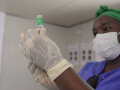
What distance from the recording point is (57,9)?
0.81m

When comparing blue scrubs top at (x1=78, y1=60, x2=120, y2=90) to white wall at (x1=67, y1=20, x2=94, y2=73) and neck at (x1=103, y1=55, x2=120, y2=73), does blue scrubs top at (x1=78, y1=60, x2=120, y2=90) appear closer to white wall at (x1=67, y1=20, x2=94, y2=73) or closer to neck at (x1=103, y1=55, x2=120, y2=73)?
neck at (x1=103, y1=55, x2=120, y2=73)

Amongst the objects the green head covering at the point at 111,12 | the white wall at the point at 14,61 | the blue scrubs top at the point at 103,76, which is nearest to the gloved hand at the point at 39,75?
the white wall at the point at 14,61

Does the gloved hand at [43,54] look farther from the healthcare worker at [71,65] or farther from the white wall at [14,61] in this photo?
the white wall at [14,61]

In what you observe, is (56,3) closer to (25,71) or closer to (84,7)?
(84,7)

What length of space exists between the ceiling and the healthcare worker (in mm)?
125

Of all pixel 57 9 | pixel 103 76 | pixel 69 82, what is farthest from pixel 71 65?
pixel 57 9

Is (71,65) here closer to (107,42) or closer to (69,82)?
(69,82)

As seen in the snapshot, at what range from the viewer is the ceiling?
64 centimetres

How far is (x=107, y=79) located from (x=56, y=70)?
402mm

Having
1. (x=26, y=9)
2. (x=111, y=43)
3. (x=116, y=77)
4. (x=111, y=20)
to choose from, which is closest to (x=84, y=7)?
(x=111, y=20)

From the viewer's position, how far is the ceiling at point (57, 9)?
2.09 feet

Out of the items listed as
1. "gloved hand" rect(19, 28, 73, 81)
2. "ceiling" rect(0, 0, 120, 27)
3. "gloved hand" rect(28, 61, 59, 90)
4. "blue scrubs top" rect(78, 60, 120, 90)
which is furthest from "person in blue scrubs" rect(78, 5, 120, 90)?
"gloved hand" rect(19, 28, 73, 81)

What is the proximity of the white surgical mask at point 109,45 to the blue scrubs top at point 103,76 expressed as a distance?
105 millimetres

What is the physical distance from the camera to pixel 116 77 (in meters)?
0.61
